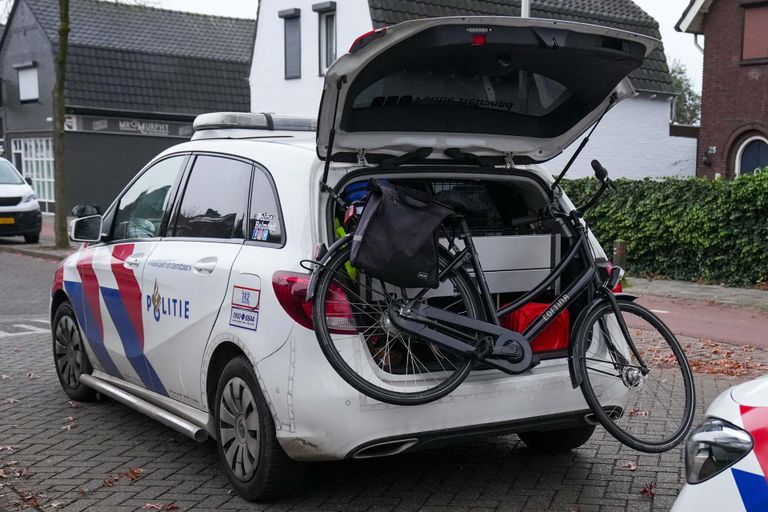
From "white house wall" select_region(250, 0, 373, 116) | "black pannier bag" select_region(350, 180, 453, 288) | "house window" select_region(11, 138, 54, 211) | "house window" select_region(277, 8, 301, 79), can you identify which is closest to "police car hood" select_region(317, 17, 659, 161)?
"black pannier bag" select_region(350, 180, 453, 288)

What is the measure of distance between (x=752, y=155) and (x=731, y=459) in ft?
81.5

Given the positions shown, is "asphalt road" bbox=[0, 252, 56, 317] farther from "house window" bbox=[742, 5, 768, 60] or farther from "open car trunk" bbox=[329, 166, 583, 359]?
"house window" bbox=[742, 5, 768, 60]

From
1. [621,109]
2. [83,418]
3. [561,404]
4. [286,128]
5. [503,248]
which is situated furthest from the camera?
[621,109]

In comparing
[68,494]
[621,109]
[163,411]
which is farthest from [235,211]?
[621,109]

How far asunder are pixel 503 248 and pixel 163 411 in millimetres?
2093

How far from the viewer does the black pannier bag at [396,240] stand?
14.2 ft

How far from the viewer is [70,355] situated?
6.87 meters

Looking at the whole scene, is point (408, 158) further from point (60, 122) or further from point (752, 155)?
point (752, 155)

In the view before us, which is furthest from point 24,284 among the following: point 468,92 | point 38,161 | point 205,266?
point 38,161

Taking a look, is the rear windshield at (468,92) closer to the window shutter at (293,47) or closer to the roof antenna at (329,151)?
the roof antenna at (329,151)

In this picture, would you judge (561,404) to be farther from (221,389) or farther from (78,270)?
(78,270)

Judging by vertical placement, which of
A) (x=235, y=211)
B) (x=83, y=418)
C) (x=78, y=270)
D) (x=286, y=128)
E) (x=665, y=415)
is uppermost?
(x=286, y=128)

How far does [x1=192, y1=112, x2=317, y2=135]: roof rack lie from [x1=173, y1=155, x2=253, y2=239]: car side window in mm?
239

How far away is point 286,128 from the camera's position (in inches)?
238
